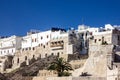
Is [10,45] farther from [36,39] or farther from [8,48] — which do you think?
[36,39]

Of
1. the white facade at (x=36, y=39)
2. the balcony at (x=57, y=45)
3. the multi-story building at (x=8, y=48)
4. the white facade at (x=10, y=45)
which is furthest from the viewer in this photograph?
the white facade at (x=10, y=45)

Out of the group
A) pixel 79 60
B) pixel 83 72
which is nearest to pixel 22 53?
pixel 79 60

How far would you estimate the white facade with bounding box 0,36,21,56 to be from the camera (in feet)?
290

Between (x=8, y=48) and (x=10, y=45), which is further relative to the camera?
(x=8, y=48)

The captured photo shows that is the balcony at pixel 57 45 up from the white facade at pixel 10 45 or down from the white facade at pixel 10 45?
down

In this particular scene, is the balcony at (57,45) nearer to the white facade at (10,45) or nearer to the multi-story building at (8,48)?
the multi-story building at (8,48)

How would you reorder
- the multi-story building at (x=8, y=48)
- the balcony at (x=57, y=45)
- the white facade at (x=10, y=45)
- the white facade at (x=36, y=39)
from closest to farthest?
1. the balcony at (x=57, y=45)
2. the white facade at (x=36, y=39)
3. the multi-story building at (x=8, y=48)
4. the white facade at (x=10, y=45)

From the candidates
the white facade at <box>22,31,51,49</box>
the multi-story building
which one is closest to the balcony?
the white facade at <box>22,31,51,49</box>

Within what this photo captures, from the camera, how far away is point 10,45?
89.1 metres

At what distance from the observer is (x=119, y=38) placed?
6762 centimetres

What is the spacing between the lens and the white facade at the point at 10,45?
8838cm

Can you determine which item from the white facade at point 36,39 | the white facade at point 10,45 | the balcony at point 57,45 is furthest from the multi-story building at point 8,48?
the balcony at point 57,45

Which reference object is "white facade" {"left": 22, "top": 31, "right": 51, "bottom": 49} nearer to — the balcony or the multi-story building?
the multi-story building

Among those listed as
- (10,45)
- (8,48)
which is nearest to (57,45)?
(10,45)
